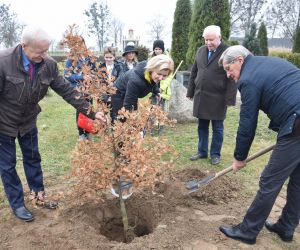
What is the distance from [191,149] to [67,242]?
11.2 ft

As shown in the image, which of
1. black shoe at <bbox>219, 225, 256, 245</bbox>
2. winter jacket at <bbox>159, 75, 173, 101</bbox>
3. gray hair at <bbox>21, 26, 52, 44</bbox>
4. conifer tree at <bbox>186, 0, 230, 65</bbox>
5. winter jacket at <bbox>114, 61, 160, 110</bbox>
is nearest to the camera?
gray hair at <bbox>21, 26, 52, 44</bbox>

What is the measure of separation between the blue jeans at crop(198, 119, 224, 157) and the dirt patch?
895 mm

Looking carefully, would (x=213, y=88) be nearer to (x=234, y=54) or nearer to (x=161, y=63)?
(x=161, y=63)

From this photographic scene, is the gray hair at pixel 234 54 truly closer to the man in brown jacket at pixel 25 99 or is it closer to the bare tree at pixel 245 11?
the man in brown jacket at pixel 25 99

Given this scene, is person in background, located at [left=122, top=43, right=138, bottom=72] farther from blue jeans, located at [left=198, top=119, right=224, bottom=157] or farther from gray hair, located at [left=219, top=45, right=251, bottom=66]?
gray hair, located at [left=219, top=45, right=251, bottom=66]

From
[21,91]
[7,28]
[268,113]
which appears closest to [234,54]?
[268,113]

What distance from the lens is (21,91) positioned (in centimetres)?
349

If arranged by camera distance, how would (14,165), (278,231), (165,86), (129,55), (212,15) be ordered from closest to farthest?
(278,231), (14,165), (165,86), (129,55), (212,15)

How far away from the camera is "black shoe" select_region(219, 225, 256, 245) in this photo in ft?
11.5

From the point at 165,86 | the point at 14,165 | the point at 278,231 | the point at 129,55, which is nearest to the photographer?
the point at 278,231

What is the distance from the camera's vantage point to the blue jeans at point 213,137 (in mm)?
5636

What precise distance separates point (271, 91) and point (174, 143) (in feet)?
12.5

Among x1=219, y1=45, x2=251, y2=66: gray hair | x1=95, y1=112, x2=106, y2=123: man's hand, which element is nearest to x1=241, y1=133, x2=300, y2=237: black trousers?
x1=219, y1=45, x2=251, y2=66: gray hair

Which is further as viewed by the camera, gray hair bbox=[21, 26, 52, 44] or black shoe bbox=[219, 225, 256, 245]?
black shoe bbox=[219, 225, 256, 245]
